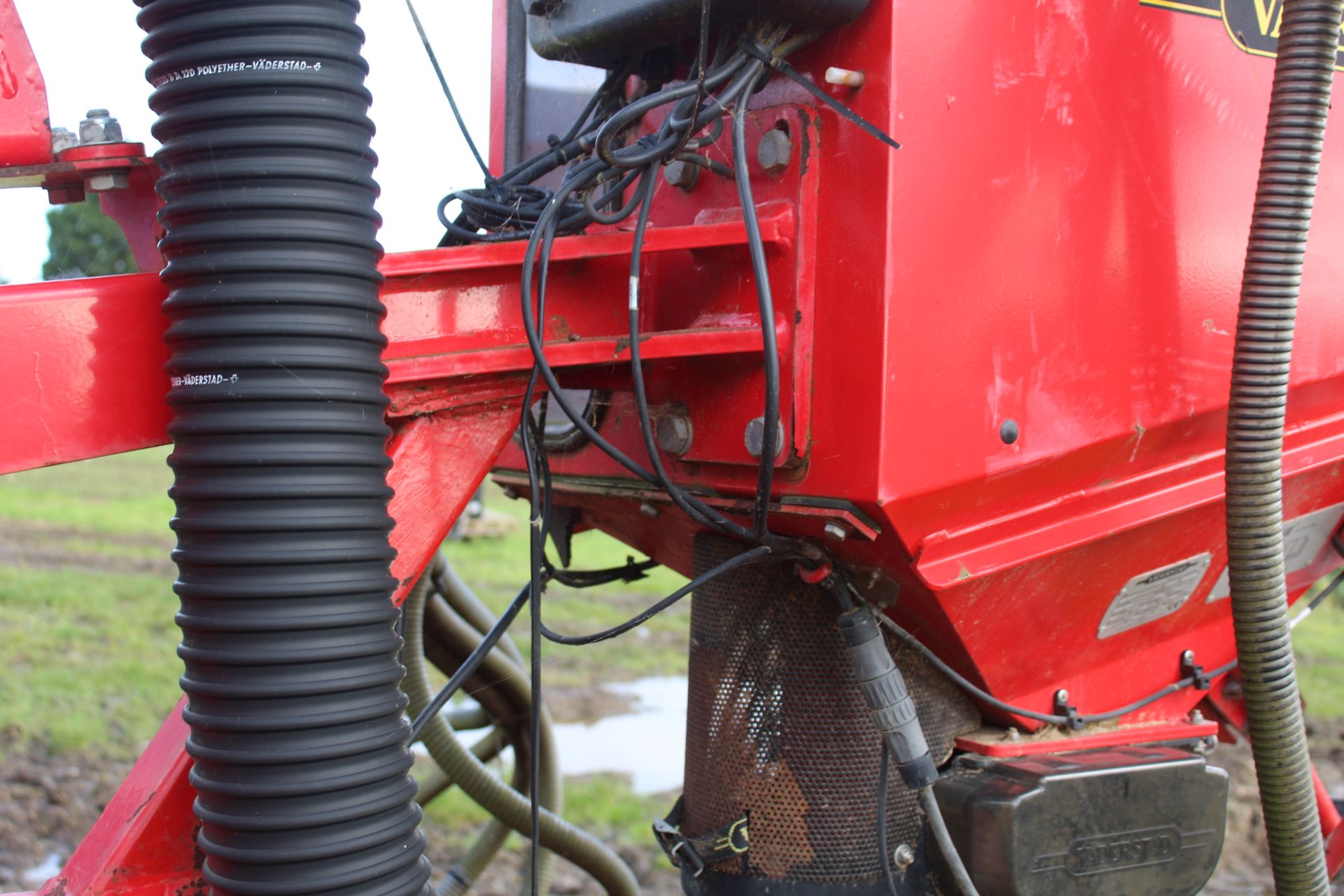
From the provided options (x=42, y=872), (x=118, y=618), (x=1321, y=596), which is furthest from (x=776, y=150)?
(x=118, y=618)

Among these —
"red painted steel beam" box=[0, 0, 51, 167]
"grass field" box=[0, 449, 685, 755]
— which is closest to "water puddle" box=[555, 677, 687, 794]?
"grass field" box=[0, 449, 685, 755]

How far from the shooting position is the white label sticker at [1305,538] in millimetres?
1984

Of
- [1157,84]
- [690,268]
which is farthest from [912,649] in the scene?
[1157,84]

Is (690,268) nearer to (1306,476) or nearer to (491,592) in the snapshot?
(1306,476)

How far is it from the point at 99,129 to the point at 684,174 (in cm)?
74

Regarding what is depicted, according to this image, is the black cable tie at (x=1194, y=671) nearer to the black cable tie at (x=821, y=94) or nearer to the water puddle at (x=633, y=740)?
the black cable tie at (x=821, y=94)

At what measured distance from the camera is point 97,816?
11.7 ft

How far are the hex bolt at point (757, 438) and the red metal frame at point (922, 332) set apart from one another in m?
0.02

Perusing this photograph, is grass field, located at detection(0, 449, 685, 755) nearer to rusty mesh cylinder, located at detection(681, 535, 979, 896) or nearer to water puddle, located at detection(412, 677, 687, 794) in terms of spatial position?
water puddle, located at detection(412, 677, 687, 794)

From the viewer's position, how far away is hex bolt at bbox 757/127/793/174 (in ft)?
4.79

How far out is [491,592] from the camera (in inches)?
248

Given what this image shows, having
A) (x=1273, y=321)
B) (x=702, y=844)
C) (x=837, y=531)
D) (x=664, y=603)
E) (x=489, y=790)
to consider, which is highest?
(x=1273, y=321)

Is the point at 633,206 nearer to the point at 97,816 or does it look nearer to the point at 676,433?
the point at 676,433

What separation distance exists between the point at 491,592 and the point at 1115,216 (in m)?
5.10
